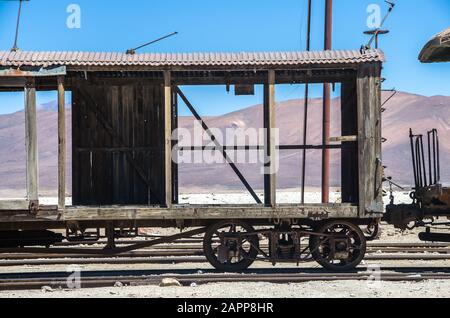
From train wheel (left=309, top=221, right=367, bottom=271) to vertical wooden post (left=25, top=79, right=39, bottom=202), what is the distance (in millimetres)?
5144

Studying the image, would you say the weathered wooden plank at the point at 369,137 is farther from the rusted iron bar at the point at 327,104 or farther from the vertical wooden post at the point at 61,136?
the rusted iron bar at the point at 327,104

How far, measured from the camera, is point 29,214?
14180 millimetres

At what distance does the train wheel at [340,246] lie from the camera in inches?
577

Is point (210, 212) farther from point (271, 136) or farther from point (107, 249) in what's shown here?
point (107, 249)

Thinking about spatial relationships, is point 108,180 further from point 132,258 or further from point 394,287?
point 394,287

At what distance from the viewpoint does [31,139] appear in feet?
45.4

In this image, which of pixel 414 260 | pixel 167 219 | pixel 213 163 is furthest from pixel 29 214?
pixel 213 163

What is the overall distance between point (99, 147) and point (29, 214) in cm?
283

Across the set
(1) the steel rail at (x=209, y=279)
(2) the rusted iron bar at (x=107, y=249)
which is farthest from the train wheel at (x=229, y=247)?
(1) the steel rail at (x=209, y=279)

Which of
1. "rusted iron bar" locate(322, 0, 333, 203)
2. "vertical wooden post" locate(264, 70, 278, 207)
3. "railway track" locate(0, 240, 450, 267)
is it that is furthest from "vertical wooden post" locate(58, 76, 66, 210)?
"rusted iron bar" locate(322, 0, 333, 203)

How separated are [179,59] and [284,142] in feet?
371

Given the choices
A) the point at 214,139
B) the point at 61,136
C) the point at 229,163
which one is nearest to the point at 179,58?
the point at 214,139

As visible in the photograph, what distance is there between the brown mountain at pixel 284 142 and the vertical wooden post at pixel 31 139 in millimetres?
73073

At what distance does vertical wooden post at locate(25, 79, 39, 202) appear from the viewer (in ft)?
45.4
